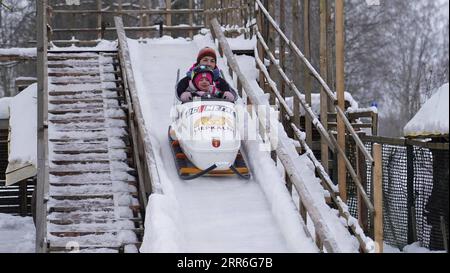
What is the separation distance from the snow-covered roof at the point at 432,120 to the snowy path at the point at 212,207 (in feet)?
6.19

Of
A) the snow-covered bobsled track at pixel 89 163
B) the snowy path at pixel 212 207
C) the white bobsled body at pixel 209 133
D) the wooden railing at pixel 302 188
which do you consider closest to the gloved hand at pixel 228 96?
the wooden railing at pixel 302 188

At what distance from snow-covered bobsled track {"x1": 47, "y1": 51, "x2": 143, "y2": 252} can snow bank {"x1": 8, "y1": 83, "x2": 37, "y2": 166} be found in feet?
2.41

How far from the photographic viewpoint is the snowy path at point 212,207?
9266mm

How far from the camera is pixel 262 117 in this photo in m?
11.4

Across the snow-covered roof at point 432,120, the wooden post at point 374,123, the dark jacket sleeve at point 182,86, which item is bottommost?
the wooden post at point 374,123

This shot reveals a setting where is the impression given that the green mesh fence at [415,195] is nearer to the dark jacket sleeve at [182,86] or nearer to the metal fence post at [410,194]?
the metal fence post at [410,194]

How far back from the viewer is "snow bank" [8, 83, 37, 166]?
507 inches

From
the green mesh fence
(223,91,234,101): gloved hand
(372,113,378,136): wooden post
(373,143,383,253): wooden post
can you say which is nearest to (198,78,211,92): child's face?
(223,91,234,101): gloved hand

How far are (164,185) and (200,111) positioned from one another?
1.20m

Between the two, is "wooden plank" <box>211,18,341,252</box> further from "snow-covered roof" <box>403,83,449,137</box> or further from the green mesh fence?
"snow-covered roof" <box>403,83,449,137</box>

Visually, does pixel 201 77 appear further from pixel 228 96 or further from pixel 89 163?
pixel 89 163
